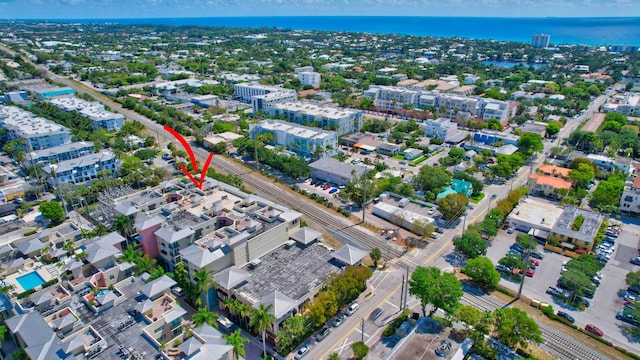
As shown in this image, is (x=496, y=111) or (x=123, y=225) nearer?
(x=123, y=225)

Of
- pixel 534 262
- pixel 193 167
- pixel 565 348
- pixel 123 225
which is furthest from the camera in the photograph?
pixel 193 167

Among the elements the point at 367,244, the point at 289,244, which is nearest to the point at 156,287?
the point at 289,244

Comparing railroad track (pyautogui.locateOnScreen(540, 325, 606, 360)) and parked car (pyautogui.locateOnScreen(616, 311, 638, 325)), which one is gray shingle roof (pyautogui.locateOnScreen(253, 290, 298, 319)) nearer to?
railroad track (pyautogui.locateOnScreen(540, 325, 606, 360))

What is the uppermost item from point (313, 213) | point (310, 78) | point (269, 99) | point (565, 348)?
point (310, 78)

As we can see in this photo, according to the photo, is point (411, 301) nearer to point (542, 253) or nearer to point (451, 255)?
point (451, 255)

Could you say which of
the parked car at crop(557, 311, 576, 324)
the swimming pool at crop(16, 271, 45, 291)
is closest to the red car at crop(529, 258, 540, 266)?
the parked car at crop(557, 311, 576, 324)

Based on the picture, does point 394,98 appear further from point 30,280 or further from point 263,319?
point 30,280

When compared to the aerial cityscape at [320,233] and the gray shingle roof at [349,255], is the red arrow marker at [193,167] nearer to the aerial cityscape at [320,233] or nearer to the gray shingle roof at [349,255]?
the aerial cityscape at [320,233]
